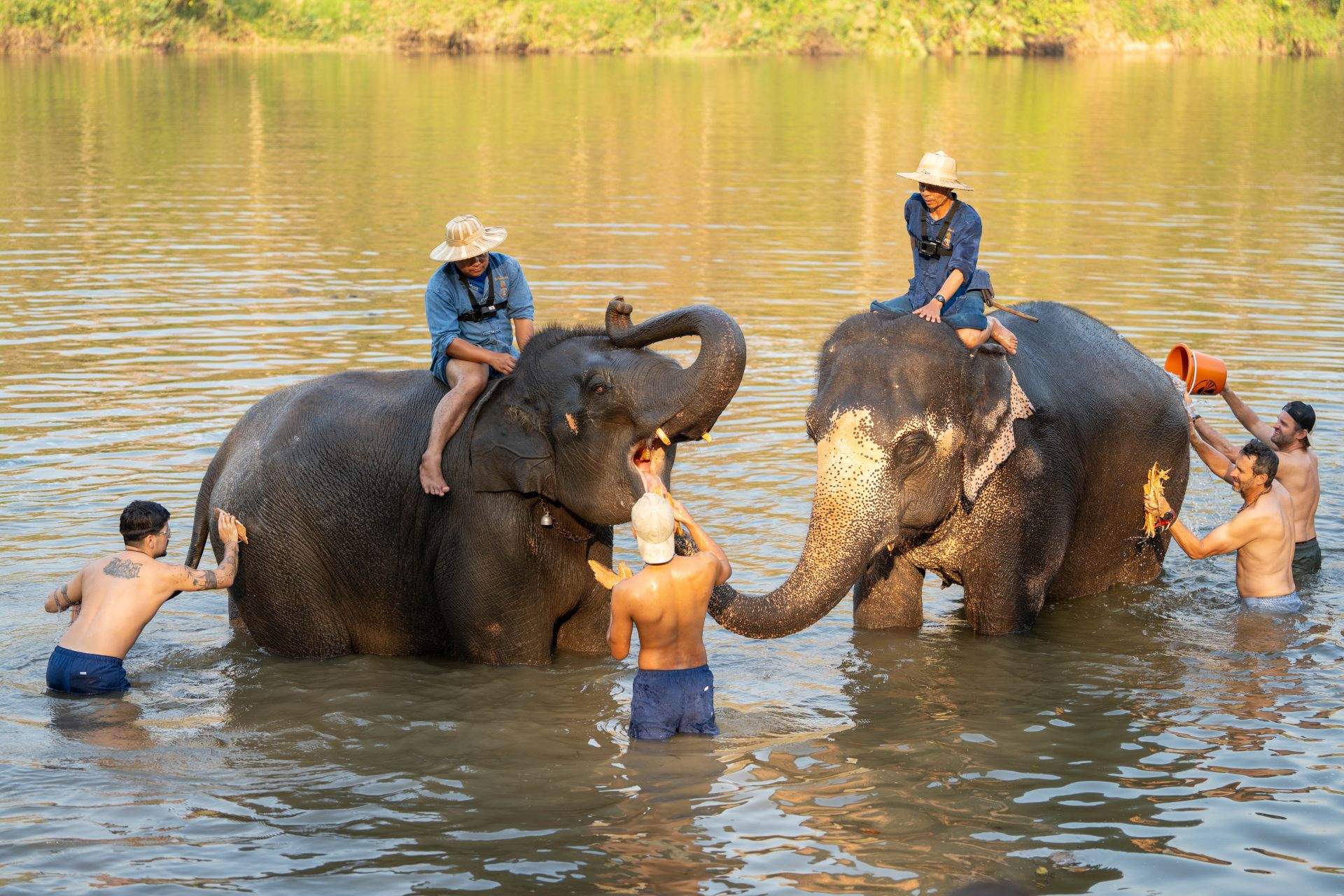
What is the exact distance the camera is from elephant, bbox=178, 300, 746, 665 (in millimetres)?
7559

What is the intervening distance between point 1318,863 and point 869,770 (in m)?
1.86

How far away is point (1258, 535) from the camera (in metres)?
9.16

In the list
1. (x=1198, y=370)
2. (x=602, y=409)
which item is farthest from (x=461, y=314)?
(x=1198, y=370)

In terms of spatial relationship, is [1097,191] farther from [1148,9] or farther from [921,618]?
[1148,9]

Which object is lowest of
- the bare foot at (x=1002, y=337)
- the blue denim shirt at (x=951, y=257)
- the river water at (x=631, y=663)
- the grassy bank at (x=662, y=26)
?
the river water at (x=631, y=663)

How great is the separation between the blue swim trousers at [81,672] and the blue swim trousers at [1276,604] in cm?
609

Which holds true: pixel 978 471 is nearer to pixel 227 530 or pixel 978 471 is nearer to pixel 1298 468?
pixel 1298 468

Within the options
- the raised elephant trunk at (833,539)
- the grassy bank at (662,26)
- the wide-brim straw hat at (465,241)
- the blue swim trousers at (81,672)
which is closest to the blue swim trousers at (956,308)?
the raised elephant trunk at (833,539)

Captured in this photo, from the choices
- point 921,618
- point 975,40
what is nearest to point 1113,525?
point 921,618

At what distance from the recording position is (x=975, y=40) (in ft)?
226

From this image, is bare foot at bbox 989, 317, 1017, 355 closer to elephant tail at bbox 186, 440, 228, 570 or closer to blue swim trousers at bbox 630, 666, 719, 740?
blue swim trousers at bbox 630, 666, 719, 740

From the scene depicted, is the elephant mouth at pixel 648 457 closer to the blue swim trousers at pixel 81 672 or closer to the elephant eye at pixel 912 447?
the elephant eye at pixel 912 447

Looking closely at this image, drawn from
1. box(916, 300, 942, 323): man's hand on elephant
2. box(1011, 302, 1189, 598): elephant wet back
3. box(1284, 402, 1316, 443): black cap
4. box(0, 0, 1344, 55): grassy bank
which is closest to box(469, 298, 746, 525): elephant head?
box(916, 300, 942, 323): man's hand on elephant

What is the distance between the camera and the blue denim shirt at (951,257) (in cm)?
838
